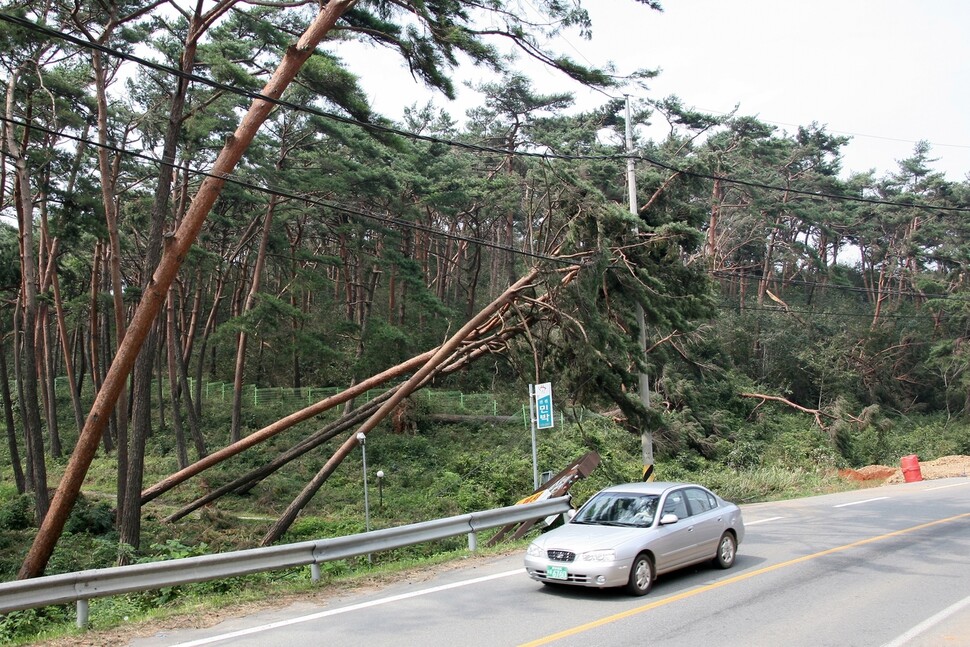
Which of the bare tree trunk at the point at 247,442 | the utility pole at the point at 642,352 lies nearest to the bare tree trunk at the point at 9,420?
the bare tree trunk at the point at 247,442

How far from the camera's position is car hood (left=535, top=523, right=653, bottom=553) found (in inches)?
359

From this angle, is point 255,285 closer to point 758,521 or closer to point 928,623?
point 758,521

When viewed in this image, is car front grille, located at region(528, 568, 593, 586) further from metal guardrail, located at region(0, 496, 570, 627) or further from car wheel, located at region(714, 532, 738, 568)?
car wheel, located at region(714, 532, 738, 568)

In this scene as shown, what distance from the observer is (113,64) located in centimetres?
2052

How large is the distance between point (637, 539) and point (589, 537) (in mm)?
592

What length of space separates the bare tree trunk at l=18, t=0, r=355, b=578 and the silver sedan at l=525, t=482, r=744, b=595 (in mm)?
8086

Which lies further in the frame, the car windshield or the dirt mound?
the dirt mound

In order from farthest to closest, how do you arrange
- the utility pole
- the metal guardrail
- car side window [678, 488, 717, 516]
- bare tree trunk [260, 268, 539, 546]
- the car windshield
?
Answer: 1. the utility pole
2. bare tree trunk [260, 268, 539, 546]
3. car side window [678, 488, 717, 516]
4. the car windshield
5. the metal guardrail

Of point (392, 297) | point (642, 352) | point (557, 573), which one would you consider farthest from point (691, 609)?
point (392, 297)

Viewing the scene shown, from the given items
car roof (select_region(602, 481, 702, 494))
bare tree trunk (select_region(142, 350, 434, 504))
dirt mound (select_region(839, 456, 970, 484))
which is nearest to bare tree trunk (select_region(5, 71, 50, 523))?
Result: bare tree trunk (select_region(142, 350, 434, 504))

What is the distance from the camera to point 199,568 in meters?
8.88

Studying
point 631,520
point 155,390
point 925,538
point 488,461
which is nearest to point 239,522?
point 488,461

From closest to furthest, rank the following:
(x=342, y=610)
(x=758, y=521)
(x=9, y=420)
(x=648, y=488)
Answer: (x=342, y=610)
(x=648, y=488)
(x=758, y=521)
(x=9, y=420)

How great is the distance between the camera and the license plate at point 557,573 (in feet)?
29.7
